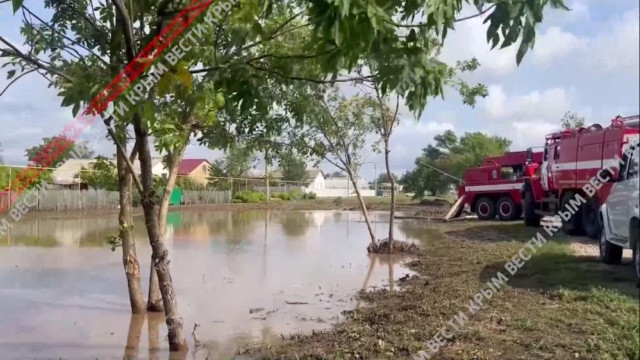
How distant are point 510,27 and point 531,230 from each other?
1755 centimetres

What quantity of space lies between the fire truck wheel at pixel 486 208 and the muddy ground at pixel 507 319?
14.8 metres

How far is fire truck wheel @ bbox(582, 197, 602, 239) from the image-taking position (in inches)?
541

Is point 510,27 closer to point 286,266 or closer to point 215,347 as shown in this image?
point 215,347

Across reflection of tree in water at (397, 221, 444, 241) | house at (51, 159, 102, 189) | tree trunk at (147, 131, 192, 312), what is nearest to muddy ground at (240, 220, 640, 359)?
tree trunk at (147, 131, 192, 312)

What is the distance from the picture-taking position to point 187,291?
10453mm

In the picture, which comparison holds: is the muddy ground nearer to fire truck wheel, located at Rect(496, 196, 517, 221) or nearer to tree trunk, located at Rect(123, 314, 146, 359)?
tree trunk, located at Rect(123, 314, 146, 359)

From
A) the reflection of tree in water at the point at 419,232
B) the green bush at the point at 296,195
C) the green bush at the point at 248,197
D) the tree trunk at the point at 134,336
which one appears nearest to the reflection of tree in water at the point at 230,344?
the tree trunk at the point at 134,336

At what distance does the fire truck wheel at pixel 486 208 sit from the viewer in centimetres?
2569

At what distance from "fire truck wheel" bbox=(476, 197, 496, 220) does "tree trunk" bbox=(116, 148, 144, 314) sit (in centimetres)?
1999

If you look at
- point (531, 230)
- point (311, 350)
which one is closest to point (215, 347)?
point (311, 350)

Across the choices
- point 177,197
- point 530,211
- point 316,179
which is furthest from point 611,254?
point 316,179

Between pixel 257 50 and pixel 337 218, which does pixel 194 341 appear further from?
pixel 337 218

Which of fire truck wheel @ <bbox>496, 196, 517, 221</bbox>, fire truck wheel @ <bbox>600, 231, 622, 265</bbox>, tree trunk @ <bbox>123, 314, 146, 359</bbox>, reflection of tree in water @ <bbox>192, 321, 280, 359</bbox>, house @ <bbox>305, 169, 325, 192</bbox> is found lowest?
tree trunk @ <bbox>123, 314, 146, 359</bbox>

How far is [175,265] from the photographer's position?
44.5ft
